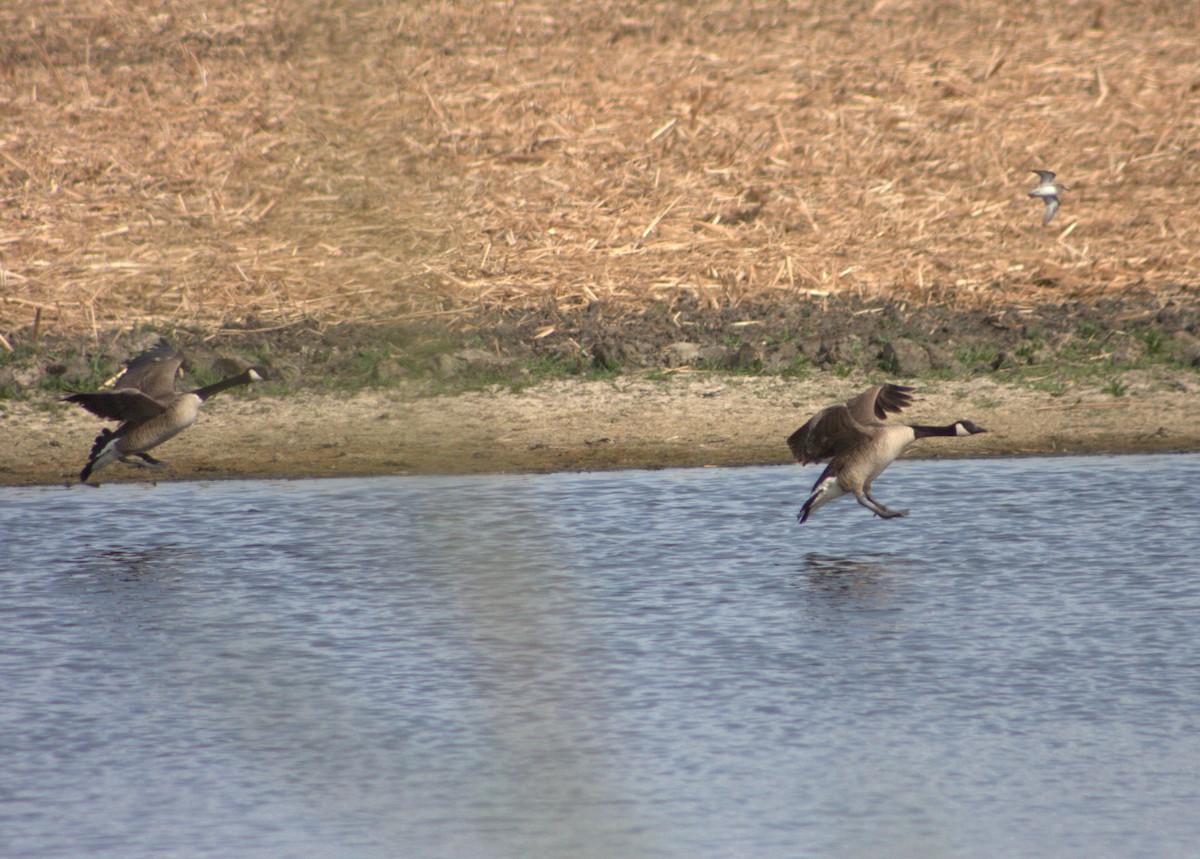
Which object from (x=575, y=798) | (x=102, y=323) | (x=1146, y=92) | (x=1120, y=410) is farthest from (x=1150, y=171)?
(x=575, y=798)

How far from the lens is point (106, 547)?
26.5 feet

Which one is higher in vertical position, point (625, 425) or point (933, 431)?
point (933, 431)

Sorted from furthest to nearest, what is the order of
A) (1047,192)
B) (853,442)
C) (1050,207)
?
(1050,207), (1047,192), (853,442)

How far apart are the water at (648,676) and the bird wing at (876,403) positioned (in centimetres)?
61

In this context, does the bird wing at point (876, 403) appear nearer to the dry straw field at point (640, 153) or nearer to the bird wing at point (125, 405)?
the dry straw field at point (640, 153)

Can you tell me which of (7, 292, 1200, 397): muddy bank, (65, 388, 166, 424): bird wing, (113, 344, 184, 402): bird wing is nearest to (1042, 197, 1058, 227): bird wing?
(7, 292, 1200, 397): muddy bank

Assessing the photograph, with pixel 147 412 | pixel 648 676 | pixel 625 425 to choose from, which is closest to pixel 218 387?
pixel 147 412

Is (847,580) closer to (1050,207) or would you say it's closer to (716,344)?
(716,344)

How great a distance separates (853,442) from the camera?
810 centimetres

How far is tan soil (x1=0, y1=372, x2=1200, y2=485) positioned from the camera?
973 centimetres

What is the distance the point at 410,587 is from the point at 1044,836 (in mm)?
3541

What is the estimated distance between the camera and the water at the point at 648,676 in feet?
14.8

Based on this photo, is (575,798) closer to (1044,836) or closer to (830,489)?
(1044,836)

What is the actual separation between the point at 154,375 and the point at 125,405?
1.55 feet
